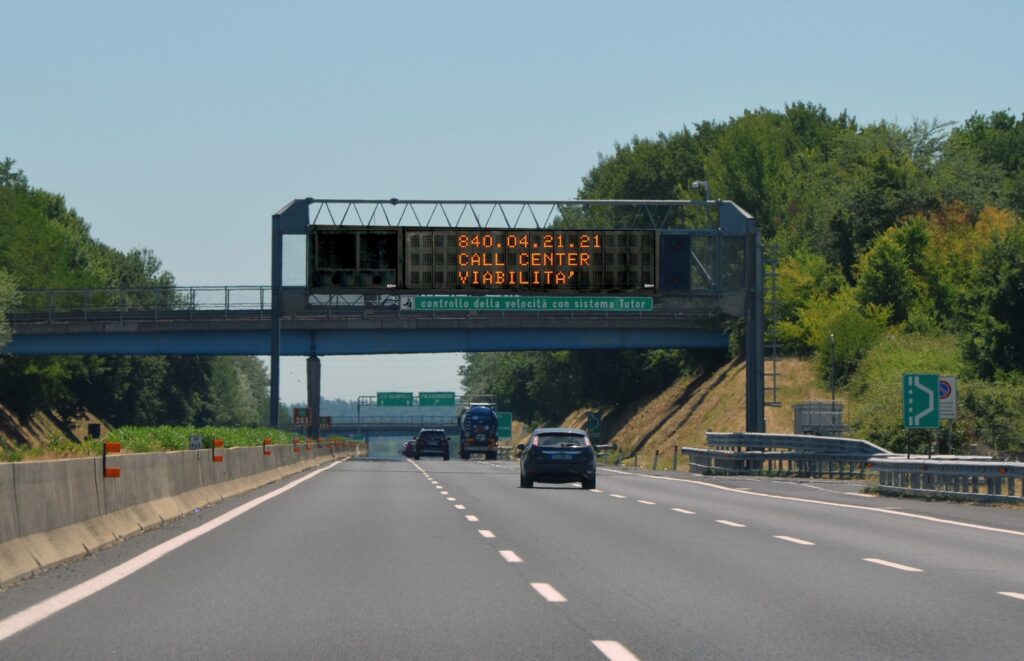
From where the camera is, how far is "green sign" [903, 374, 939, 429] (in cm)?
3450

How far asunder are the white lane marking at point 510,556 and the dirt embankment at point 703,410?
56.7m

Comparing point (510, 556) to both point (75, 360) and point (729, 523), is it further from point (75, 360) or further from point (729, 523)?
point (75, 360)

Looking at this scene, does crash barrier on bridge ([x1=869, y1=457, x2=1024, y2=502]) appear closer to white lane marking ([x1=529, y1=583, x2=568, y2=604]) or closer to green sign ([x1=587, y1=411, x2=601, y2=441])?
white lane marking ([x1=529, y1=583, x2=568, y2=604])

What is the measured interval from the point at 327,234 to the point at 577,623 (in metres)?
46.3

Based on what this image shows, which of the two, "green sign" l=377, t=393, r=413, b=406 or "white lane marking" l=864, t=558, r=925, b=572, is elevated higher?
"green sign" l=377, t=393, r=413, b=406

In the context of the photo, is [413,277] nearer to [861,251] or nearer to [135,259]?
[861,251]

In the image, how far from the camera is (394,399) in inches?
6142

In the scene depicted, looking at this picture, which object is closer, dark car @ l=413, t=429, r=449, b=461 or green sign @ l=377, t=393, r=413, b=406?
dark car @ l=413, t=429, r=449, b=461

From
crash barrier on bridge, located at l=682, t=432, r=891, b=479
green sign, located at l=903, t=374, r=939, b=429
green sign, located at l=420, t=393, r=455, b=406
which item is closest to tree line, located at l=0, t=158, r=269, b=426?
green sign, located at l=420, t=393, r=455, b=406

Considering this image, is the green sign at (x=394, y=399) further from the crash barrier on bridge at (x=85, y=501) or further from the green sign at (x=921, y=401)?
the crash barrier on bridge at (x=85, y=501)

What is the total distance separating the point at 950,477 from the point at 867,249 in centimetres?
6562

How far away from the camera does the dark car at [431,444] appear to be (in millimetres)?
100875

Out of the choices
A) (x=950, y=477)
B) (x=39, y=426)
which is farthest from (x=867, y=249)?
(x=950, y=477)

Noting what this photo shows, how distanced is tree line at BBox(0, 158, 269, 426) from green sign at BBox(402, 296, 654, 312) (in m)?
25.7
